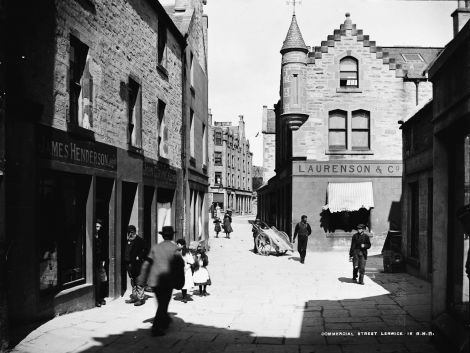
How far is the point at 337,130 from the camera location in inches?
966

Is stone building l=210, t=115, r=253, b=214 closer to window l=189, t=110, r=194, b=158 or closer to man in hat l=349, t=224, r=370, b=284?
window l=189, t=110, r=194, b=158

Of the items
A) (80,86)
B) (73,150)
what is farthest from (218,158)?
(73,150)

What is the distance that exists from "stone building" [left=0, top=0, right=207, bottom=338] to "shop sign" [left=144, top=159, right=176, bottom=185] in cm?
3

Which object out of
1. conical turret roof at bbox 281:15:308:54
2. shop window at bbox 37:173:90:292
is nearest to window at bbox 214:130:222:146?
conical turret roof at bbox 281:15:308:54

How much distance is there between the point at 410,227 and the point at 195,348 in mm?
11349

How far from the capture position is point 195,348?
762cm

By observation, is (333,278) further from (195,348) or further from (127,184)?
(195,348)

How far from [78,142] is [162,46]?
7.59m

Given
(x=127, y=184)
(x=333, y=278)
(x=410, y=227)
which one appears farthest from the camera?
(x=410, y=227)

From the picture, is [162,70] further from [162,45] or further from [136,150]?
[136,150]

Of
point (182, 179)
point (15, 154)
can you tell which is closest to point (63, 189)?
point (15, 154)

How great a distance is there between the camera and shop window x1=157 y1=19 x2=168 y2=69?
16219 mm

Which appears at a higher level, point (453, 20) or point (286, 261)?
point (453, 20)

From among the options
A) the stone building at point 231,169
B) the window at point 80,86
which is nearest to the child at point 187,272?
the window at point 80,86
